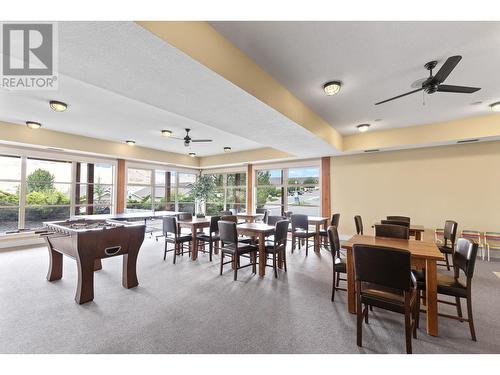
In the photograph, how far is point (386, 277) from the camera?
1796mm

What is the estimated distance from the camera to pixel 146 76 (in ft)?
7.32

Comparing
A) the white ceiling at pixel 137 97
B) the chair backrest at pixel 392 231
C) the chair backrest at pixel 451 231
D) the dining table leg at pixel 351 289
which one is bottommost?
the dining table leg at pixel 351 289

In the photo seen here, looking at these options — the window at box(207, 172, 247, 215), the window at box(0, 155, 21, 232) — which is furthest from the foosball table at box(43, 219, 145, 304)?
the window at box(207, 172, 247, 215)

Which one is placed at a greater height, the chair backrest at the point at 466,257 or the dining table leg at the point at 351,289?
the chair backrest at the point at 466,257

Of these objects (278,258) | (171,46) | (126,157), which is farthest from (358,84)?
(126,157)

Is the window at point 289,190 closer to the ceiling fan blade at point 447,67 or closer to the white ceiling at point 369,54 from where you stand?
the white ceiling at point 369,54

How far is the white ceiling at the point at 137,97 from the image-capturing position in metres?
1.75

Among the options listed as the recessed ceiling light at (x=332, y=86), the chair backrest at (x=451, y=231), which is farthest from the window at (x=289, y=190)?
the recessed ceiling light at (x=332, y=86)

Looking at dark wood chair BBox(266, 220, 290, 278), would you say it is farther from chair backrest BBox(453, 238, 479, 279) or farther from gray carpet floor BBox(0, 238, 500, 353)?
chair backrest BBox(453, 238, 479, 279)

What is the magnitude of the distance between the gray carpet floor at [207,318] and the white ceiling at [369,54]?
2870mm

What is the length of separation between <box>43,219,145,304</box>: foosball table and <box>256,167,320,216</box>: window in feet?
17.3

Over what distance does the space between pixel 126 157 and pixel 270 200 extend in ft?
16.5

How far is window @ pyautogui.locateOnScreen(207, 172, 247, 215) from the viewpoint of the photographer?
29.5ft

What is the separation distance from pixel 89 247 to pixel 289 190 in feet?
19.7
